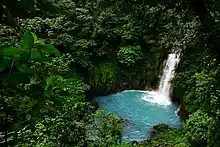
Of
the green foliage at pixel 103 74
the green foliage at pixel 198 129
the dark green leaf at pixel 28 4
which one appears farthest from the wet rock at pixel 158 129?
the dark green leaf at pixel 28 4

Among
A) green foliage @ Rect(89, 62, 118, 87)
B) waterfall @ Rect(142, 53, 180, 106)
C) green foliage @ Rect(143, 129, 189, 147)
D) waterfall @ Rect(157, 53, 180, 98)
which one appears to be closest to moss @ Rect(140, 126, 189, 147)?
green foliage @ Rect(143, 129, 189, 147)

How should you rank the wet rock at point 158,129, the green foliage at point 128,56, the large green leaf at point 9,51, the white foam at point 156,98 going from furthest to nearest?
the green foliage at point 128,56 → the white foam at point 156,98 → the wet rock at point 158,129 → the large green leaf at point 9,51

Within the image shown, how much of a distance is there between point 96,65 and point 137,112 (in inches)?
79.9

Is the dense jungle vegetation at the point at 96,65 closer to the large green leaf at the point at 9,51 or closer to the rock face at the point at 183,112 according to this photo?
the large green leaf at the point at 9,51

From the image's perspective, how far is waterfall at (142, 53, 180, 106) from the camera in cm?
1005

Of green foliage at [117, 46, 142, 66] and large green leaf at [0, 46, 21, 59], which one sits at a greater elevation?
green foliage at [117, 46, 142, 66]

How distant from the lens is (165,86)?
1031cm

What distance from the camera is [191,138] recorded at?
6340 mm

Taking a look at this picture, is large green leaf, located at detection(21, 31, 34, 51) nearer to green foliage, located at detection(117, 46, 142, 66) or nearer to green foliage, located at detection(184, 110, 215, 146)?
green foliage, located at detection(184, 110, 215, 146)

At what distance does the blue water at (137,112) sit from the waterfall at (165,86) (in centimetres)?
22

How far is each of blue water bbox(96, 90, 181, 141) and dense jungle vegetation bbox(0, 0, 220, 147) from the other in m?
0.33

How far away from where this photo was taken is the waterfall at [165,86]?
10047mm

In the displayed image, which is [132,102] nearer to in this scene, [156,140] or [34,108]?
[156,140]

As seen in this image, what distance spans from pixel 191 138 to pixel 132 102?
134 inches
